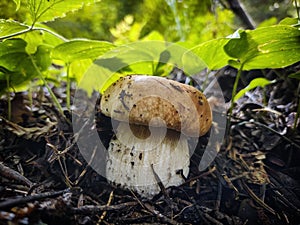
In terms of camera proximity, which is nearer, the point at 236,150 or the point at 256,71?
the point at 236,150

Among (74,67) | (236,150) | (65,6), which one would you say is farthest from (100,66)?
(236,150)

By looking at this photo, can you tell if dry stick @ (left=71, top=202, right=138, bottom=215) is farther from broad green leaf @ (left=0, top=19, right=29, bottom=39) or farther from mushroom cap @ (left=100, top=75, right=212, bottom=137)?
broad green leaf @ (left=0, top=19, right=29, bottom=39)

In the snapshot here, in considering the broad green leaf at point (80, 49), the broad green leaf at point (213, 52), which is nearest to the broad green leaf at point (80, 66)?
the broad green leaf at point (80, 49)

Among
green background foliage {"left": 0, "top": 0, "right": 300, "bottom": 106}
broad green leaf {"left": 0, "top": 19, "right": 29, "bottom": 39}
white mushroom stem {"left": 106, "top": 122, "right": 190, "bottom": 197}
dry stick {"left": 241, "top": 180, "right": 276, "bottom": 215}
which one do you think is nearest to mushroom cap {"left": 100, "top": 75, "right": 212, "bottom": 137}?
white mushroom stem {"left": 106, "top": 122, "right": 190, "bottom": 197}

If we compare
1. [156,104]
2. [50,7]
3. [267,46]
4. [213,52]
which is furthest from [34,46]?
[267,46]

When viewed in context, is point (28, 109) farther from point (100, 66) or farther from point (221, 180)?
point (221, 180)
